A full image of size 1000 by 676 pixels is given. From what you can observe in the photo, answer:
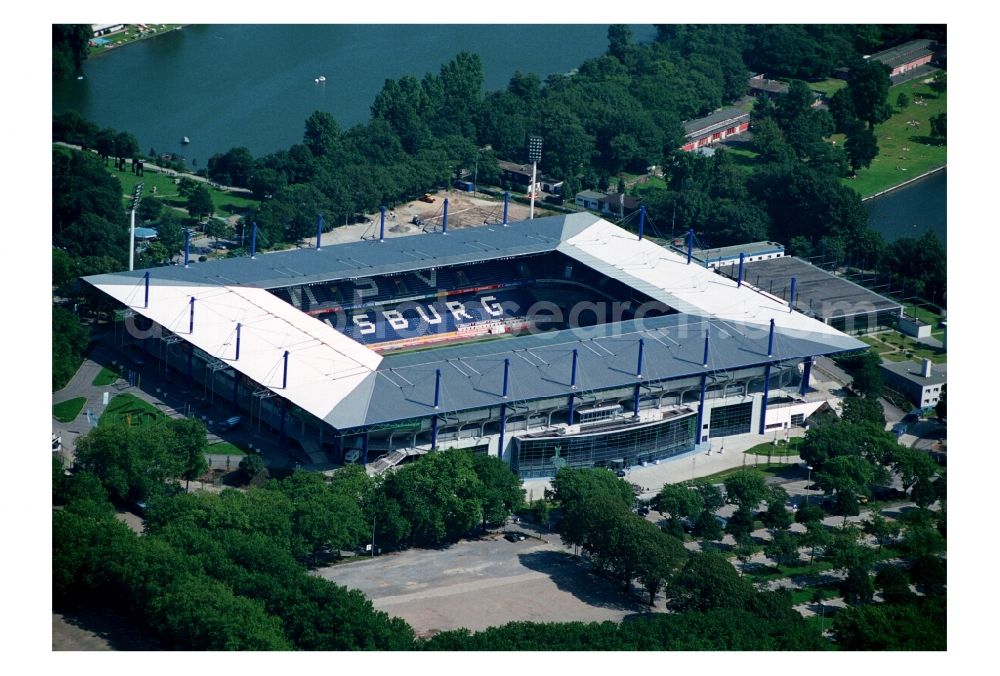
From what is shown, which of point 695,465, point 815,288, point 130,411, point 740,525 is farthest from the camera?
point 815,288

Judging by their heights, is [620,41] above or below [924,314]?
above

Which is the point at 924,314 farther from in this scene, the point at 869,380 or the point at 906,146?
the point at 906,146

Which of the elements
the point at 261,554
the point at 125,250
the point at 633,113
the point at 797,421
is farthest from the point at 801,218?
the point at 261,554

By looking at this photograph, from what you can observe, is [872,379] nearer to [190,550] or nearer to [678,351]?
[678,351]

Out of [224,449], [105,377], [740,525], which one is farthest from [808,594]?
[105,377]

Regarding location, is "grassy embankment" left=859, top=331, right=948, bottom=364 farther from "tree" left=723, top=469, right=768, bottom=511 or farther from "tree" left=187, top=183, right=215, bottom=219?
"tree" left=187, top=183, right=215, bottom=219

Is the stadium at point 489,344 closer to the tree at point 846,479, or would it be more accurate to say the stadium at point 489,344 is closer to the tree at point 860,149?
the tree at point 846,479
